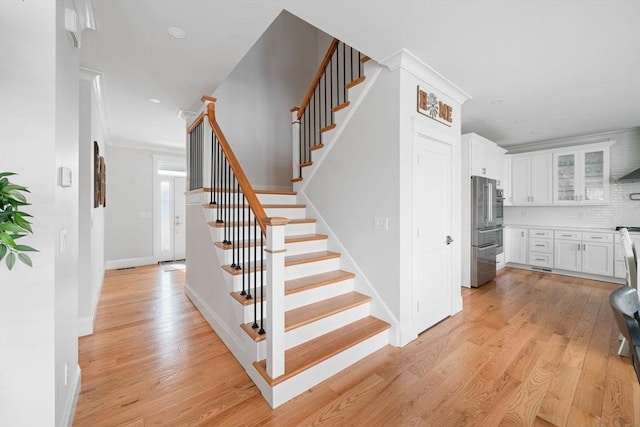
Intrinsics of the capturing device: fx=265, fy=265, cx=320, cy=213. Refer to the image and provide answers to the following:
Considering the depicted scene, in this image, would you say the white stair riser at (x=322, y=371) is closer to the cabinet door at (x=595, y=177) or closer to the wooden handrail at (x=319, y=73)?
the wooden handrail at (x=319, y=73)

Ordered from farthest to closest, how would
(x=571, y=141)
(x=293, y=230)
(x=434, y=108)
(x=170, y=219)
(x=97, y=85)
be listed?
(x=170, y=219)
(x=571, y=141)
(x=293, y=230)
(x=97, y=85)
(x=434, y=108)

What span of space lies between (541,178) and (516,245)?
1.42 metres

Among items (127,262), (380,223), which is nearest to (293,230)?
(380,223)

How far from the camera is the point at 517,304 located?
11.4 feet

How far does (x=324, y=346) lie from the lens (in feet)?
6.91

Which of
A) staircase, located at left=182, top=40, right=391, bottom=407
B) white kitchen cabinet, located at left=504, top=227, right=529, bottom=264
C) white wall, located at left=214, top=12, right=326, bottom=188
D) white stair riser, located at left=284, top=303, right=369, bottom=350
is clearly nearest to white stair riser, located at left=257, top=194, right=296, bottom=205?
staircase, located at left=182, top=40, right=391, bottom=407

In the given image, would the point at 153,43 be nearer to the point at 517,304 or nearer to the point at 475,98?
the point at 475,98

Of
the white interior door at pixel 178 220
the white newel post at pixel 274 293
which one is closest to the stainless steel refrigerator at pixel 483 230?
the white newel post at pixel 274 293

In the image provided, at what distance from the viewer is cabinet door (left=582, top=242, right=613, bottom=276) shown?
4.41m

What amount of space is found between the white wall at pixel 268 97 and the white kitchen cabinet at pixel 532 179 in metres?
4.71

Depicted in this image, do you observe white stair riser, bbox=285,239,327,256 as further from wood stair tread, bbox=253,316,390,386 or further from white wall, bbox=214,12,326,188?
white wall, bbox=214,12,326,188

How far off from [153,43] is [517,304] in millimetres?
4946

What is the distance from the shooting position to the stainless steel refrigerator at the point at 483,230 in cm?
415

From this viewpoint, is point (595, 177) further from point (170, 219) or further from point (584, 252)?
point (170, 219)
